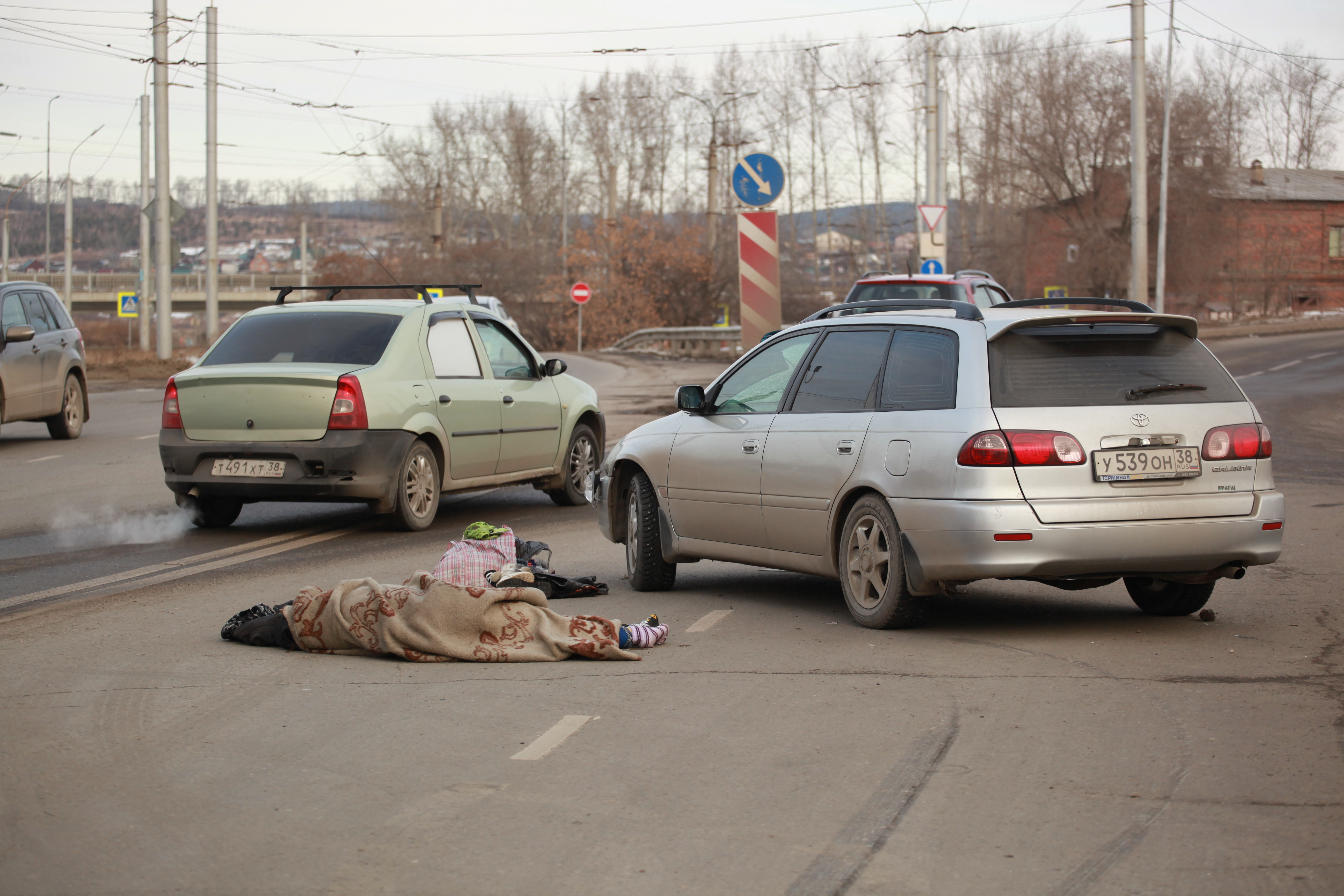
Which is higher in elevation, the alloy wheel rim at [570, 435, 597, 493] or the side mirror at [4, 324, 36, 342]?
the side mirror at [4, 324, 36, 342]

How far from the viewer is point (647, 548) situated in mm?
8320

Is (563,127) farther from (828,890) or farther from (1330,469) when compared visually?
(828,890)

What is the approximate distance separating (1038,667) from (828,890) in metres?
2.73

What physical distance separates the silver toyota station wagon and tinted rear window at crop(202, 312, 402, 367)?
4256 mm

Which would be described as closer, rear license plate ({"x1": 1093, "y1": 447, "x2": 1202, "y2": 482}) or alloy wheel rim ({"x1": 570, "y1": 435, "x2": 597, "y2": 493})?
rear license plate ({"x1": 1093, "y1": 447, "x2": 1202, "y2": 482})

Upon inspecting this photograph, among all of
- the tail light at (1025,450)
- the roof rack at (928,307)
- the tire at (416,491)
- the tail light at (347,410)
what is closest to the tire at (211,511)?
the tail light at (347,410)

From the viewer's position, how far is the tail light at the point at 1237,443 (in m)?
6.55

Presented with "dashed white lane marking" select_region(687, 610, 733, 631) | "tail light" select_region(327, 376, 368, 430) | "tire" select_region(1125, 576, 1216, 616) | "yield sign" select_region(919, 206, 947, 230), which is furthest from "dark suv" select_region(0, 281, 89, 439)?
"yield sign" select_region(919, 206, 947, 230)

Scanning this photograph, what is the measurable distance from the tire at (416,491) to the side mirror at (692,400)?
2.96 meters

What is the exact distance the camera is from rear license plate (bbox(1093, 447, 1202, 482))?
20.9 feet

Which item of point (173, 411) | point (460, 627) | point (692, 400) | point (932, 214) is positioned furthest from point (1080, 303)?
point (932, 214)

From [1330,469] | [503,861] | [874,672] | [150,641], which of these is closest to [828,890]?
[503,861]

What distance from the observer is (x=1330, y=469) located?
14.7 metres

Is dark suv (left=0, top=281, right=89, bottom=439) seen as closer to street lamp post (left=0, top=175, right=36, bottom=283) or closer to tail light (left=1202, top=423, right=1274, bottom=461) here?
tail light (left=1202, top=423, right=1274, bottom=461)
